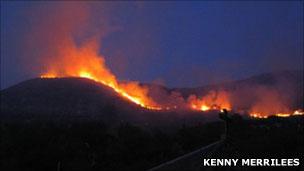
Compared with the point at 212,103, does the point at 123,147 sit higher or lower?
lower

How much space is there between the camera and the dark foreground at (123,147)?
80.8 ft

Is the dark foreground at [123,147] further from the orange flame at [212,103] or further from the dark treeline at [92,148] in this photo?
the orange flame at [212,103]

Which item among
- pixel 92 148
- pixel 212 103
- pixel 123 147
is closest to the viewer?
pixel 123 147

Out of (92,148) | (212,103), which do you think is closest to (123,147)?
(92,148)

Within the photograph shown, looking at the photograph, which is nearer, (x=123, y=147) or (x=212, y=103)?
(x=123, y=147)

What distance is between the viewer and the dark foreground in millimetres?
24625

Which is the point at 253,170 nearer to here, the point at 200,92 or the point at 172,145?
the point at 172,145

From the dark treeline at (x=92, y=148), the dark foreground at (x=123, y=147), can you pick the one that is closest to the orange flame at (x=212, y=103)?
the dark treeline at (x=92, y=148)

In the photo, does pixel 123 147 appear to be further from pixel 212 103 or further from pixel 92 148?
pixel 212 103

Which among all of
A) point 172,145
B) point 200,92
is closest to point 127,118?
point 172,145

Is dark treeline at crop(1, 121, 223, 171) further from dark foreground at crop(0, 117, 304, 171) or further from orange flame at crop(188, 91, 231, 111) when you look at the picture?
orange flame at crop(188, 91, 231, 111)

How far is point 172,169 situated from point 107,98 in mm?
70472

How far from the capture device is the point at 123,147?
35.4 m

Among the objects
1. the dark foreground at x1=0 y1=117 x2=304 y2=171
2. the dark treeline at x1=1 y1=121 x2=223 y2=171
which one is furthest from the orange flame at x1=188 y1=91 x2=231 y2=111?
the dark foreground at x1=0 y1=117 x2=304 y2=171
